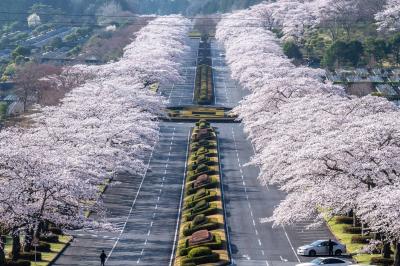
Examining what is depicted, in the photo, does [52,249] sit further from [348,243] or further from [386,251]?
[386,251]

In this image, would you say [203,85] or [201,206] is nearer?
[201,206]

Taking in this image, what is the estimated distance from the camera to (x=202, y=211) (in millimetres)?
60969

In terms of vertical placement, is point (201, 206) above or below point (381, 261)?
below

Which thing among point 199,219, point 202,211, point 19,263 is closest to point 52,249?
point 19,263

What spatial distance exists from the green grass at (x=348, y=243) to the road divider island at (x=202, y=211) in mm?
7650

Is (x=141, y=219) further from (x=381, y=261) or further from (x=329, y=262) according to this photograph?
(x=381, y=261)

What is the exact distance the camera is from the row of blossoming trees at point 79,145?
4509 centimetres

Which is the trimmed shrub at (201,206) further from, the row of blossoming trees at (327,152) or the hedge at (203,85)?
the hedge at (203,85)

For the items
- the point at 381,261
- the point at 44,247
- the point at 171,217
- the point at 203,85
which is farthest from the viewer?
the point at 203,85

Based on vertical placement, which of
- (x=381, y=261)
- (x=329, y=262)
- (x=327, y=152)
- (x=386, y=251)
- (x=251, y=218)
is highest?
(x=327, y=152)

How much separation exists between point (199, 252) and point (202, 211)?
39.6 feet

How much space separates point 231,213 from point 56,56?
105m

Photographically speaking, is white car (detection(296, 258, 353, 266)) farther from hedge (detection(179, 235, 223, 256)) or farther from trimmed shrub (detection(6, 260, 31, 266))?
trimmed shrub (detection(6, 260, 31, 266))

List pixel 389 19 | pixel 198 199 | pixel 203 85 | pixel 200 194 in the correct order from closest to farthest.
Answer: pixel 198 199 → pixel 200 194 → pixel 203 85 → pixel 389 19
